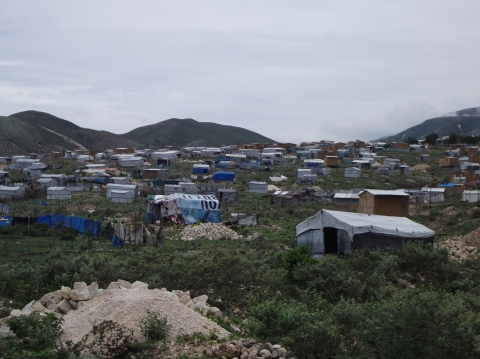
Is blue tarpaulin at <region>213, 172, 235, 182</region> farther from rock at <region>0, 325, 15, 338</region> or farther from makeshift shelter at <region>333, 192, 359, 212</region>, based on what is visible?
rock at <region>0, 325, 15, 338</region>

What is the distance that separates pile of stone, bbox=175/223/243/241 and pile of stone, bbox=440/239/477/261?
8.28m

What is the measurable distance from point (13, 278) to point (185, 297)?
458 centimetres

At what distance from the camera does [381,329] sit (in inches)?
310

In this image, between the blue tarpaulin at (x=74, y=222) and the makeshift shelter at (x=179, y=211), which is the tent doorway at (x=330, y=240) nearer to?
the blue tarpaulin at (x=74, y=222)

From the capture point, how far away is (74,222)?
25234 millimetres

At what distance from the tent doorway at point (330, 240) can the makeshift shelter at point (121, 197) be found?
69.3ft

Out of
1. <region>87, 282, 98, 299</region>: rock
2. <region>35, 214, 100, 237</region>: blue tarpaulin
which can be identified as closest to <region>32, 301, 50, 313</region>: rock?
<region>87, 282, 98, 299</region>: rock

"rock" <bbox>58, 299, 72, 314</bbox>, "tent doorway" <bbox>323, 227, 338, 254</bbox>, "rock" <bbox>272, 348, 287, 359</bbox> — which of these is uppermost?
"rock" <bbox>272, 348, 287, 359</bbox>

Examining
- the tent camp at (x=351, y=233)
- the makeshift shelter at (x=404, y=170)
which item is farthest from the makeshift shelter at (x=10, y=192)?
the makeshift shelter at (x=404, y=170)

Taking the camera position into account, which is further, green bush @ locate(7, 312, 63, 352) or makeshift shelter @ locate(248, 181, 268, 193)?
makeshift shelter @ locate(248, 181, 268, 193)

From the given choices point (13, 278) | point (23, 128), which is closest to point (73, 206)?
point (13, 278)

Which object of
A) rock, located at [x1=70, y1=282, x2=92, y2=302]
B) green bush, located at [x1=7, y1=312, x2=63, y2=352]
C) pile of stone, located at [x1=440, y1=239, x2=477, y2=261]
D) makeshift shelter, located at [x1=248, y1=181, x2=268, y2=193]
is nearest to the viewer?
green bush, located at [x1=7, y1=312, x2=63, y2=352]

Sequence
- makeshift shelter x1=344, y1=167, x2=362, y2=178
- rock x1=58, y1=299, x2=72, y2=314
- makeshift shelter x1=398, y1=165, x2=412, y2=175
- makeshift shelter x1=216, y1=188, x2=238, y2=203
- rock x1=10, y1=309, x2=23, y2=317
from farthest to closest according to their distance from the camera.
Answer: makeshift shelter x1=398, y1=165, x2=412, y2=175
makeshift shelter x1=344, y1=167, x2=362, y2=178
makeshift shelter x1=216, y1=188, x2=238, y2=203
rock x1=58, y1=299, x2=72, y2=314
rock x1=10, y1=309, x2=23, y2=317

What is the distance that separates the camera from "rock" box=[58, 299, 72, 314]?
1080 cm
